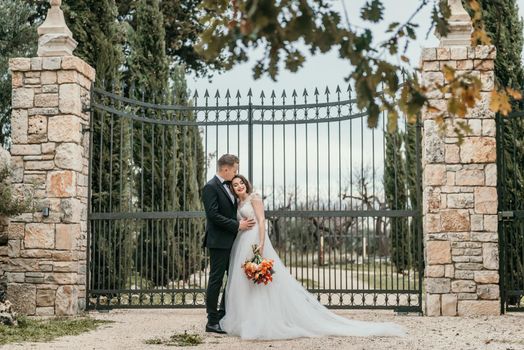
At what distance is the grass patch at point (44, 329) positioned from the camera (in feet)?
20.3

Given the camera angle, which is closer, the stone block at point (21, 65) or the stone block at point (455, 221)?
the stone block at point (455, 221)

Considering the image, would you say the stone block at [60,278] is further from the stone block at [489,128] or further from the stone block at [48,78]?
the stone block at [489,128]

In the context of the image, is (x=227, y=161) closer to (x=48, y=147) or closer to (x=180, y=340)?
(x=180, y=340)

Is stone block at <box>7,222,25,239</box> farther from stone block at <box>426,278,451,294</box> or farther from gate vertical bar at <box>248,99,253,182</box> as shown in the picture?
stone block at <box>426,278,451,294</box>

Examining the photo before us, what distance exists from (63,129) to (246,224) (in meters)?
2.84

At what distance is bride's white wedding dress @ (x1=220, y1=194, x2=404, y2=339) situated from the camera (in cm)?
622

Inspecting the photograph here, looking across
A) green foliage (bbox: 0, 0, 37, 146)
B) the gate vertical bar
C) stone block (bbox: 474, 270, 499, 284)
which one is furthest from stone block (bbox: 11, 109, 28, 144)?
green foliage (bbox: 0, 0, 37, 146)

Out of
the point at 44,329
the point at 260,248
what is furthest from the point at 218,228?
the point at 44,329

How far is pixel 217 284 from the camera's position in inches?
258

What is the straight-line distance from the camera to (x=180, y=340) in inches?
237

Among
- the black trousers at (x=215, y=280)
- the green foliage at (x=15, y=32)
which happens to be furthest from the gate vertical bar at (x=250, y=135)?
the green foliage at (x=15, y=32)

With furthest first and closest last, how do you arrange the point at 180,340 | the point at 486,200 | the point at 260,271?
1. the point at 486,200
2. the point at 260,271
3. the point at 180,340

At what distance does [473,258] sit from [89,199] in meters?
4.72

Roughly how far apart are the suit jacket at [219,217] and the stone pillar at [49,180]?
84.6 inches
